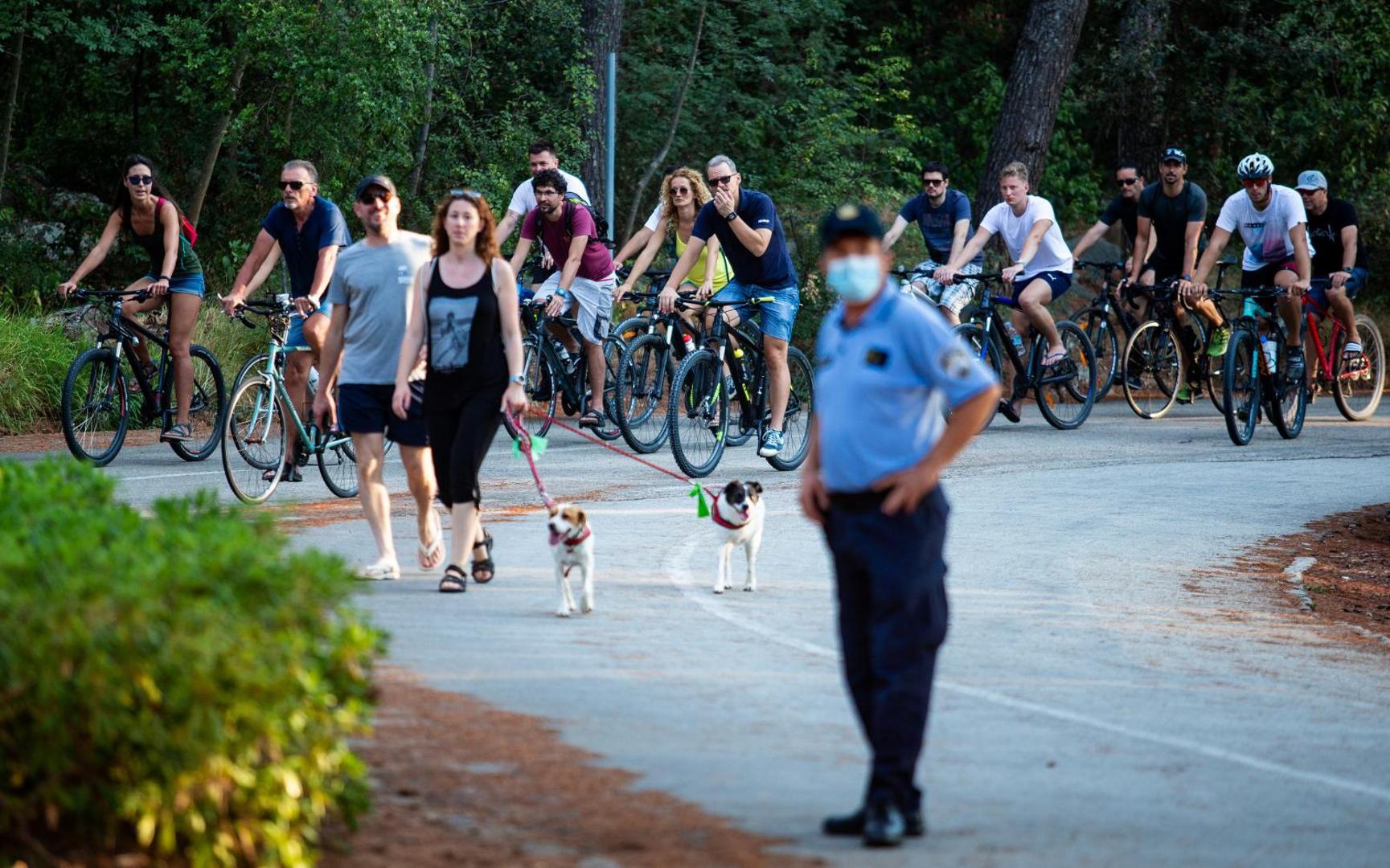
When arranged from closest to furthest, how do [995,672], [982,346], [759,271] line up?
[995,672] < [759,271] < [982,346]

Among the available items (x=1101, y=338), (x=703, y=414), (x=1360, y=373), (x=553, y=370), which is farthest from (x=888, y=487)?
(x=1360, y=373)

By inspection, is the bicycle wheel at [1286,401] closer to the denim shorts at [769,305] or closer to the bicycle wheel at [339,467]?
the denim shorts at [769,305]

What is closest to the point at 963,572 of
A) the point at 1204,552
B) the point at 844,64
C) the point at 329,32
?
the point at 1204,552

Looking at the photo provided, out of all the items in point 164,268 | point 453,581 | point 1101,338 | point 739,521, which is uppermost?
point 164,268

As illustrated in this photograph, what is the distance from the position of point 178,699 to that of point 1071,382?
47.5ft

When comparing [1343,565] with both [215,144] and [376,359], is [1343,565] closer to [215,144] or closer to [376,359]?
[376,359]

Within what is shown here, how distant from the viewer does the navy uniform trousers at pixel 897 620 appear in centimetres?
536

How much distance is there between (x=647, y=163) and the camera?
2831 centimetres

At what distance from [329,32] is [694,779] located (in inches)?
646

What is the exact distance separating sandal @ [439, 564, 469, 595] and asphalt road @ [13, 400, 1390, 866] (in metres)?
0.13

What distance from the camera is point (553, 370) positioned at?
1533 centimetres

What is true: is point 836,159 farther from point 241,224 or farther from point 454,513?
point 454,513

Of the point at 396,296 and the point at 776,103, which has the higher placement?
the point at 776,103

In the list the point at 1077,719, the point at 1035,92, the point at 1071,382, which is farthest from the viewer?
the point at 1035,92
